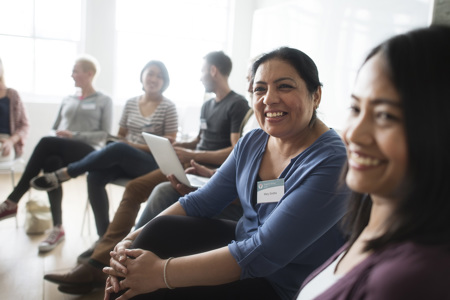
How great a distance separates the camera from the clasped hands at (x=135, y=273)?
1.07 meters

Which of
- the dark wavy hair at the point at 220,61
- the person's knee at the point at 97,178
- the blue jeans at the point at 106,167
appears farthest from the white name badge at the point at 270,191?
the dark wavy hair at the point at 220,61

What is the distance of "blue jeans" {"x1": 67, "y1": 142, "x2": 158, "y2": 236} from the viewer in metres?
2.34

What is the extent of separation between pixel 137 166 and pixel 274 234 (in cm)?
155

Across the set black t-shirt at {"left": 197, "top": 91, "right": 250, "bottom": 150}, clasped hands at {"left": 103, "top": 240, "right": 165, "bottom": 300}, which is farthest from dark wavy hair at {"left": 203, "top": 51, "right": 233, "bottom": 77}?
clasped hands at {"left": 103, "top": 240, "right": 165, "bottom": 300}

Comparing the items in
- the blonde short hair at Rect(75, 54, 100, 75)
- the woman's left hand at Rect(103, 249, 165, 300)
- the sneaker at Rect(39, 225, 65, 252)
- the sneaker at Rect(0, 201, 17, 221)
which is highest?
the blonde short hair at Rect(75, 54, 100, 75)

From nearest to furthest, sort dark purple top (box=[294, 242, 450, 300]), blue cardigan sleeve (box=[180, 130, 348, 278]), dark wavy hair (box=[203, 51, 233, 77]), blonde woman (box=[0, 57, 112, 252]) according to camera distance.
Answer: dark purple top (box=[294, 242, 450, 300]) → blue cardigan sleeve (box=[180, 130, 348, 278]) → blonde woman (box=[0, 57, 112, 252]) → dark wavy hair (box=[203, 51, 233, 77])

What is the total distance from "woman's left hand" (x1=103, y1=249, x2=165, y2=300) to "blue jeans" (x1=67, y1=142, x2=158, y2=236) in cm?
129

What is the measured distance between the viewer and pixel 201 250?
1.25m

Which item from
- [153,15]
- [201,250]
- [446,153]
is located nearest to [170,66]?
[153,15]

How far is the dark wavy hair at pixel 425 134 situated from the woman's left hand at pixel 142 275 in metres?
0.72

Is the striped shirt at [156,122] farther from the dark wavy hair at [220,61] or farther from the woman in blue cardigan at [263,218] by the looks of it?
the woman in blue cardigan at [263,218]

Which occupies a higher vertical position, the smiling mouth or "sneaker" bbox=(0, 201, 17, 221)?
the smiling mouth

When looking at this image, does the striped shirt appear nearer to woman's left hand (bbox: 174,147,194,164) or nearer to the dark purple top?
woman's left hand (bbox: 174,147,194,164)

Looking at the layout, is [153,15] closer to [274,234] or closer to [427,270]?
[274,234]
